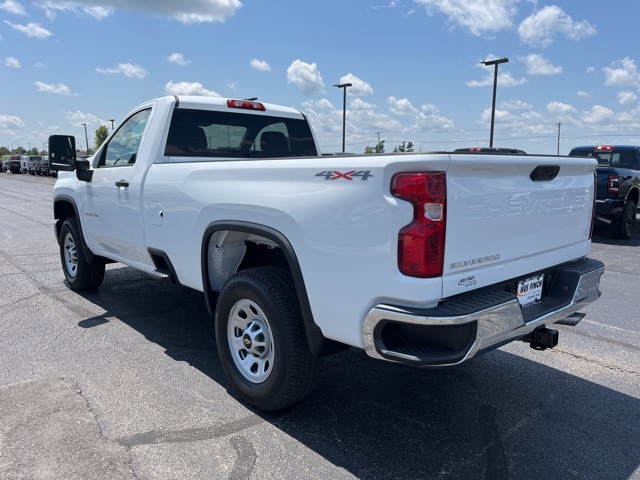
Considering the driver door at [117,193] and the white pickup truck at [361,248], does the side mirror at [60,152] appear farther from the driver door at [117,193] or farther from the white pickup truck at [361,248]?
the white pickup truck at [361,248]

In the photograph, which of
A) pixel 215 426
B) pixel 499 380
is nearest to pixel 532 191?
pixel 499 380

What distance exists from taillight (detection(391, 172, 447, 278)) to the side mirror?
4466 millimetres

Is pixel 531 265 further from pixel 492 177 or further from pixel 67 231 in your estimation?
pixel 67 231

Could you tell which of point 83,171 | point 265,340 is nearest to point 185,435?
point 265,340

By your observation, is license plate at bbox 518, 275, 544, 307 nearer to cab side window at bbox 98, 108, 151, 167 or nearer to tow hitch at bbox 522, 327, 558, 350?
tow hitch at bbox 522, 327, 558, 350

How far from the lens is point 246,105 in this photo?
Result: 5016 mm

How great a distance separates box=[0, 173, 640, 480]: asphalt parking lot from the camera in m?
2.76

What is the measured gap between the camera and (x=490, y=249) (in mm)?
2707

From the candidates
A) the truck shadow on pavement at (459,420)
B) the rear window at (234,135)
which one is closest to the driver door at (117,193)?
the rear window at (234,135)

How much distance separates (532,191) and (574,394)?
65.8 inches

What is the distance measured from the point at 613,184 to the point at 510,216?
9.48m

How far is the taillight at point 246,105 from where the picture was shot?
493cm

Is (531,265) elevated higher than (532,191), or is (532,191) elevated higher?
(532,191)

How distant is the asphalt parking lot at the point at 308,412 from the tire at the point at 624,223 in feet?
22.4
